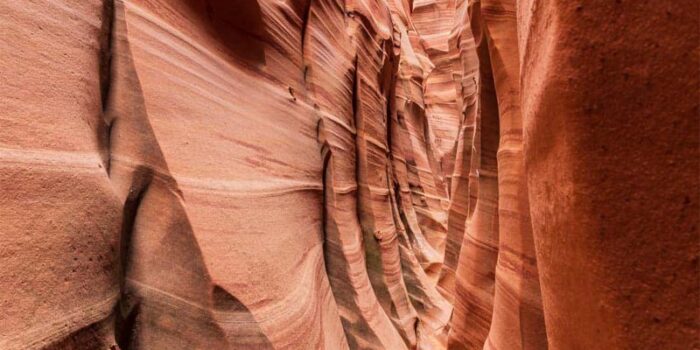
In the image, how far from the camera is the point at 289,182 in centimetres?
235

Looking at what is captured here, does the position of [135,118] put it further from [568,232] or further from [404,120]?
[404,120]

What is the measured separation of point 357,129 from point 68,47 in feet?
10.2

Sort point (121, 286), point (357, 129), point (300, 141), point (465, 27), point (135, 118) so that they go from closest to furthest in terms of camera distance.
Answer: point (121, 286) → point (135, 118) → point (300, 141) → point (357, 129) → point (465, 27)

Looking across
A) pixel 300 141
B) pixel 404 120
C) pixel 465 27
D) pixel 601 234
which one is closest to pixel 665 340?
pixel 601 234

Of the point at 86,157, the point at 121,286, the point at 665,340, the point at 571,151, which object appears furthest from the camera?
the point at 121,286

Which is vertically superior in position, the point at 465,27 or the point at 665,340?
the point at 465,27

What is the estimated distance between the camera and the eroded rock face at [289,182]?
2.39 feet

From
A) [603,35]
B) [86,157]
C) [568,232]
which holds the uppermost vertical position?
[603,35]

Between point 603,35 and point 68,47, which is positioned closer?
point 603,35

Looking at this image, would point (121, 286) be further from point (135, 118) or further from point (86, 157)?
point (135, 118)

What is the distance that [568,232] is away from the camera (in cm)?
88

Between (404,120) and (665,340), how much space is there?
6.79 m

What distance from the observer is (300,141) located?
2.71 m

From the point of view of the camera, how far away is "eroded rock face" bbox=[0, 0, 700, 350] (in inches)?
28.7
